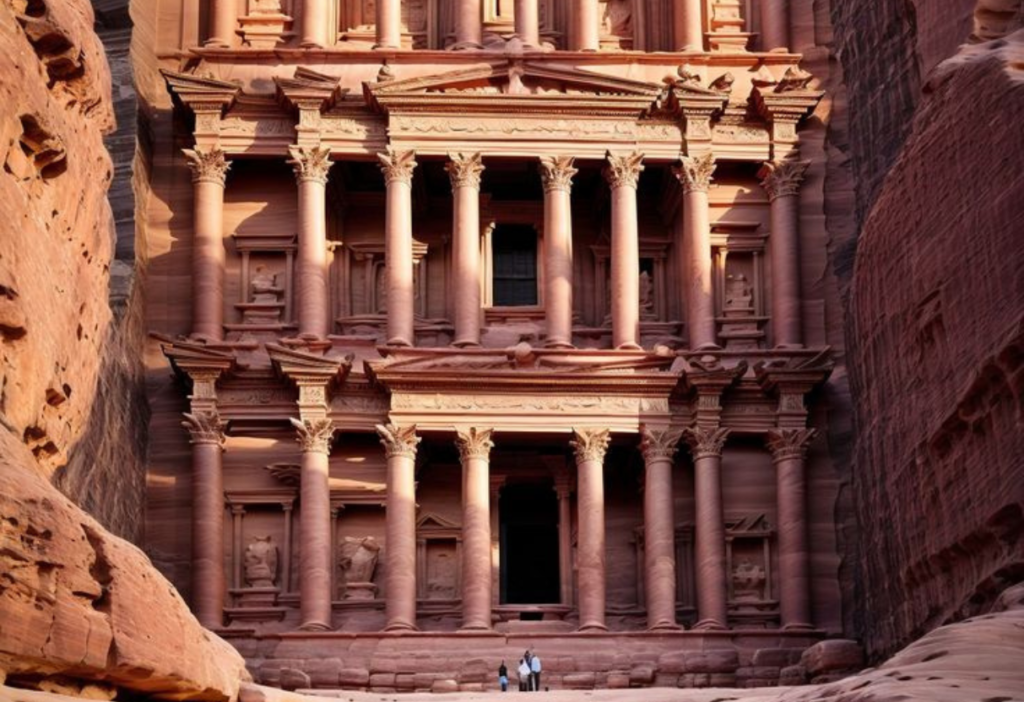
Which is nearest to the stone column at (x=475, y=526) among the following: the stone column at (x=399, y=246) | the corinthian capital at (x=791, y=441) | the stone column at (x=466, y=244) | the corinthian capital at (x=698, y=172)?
the stone column at (x=466, y=244)

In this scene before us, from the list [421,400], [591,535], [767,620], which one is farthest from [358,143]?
[767,620]

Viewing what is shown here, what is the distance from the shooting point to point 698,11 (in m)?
46.9

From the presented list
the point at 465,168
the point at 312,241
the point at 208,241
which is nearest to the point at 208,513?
the point at 208,241

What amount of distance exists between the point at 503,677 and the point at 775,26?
1506 centimetres

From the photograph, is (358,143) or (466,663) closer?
(466,663)

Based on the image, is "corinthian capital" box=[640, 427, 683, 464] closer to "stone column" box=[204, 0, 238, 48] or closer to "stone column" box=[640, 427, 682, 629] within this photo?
"stone column" box=[640, 427, 682, 629]

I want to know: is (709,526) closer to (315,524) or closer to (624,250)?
(624,250)

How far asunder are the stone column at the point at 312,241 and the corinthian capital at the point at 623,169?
17.3 ft

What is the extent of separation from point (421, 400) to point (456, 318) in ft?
6.28

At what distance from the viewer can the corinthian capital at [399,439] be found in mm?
43031

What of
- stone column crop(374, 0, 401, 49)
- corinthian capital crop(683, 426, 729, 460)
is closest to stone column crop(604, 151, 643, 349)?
corinthian capital crop(683, 426, 729, 460)

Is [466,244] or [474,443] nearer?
[474,443]

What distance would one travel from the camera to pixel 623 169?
149 feet

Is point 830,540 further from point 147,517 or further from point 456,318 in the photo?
point 147,517
